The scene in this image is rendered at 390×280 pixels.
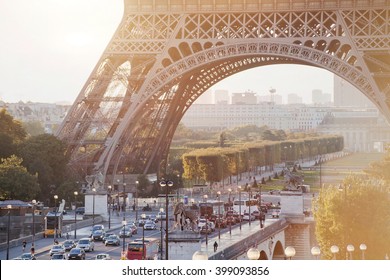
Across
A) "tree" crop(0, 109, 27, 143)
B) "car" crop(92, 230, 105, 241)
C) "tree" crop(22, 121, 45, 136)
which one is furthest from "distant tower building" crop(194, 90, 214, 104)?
"car" crop(92, 230, 105, 241)

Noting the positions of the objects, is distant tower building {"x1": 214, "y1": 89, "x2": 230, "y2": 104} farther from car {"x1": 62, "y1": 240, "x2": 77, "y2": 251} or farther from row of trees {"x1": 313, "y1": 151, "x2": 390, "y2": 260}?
car {"x1": 62, "y1": 240, "x2": 77, "y2": 251}

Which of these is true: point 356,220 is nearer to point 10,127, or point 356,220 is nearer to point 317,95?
point 10,127

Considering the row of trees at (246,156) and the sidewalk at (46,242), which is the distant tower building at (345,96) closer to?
the row of trees at (246,156)

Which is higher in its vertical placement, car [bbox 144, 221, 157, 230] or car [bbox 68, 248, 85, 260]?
car [bbox 144, 221, 157, 230]

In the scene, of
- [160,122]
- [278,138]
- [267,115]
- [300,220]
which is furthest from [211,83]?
[267,115]

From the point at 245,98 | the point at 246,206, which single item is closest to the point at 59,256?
the point at 246,206

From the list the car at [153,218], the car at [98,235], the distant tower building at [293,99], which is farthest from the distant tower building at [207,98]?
the car at [98,235]
